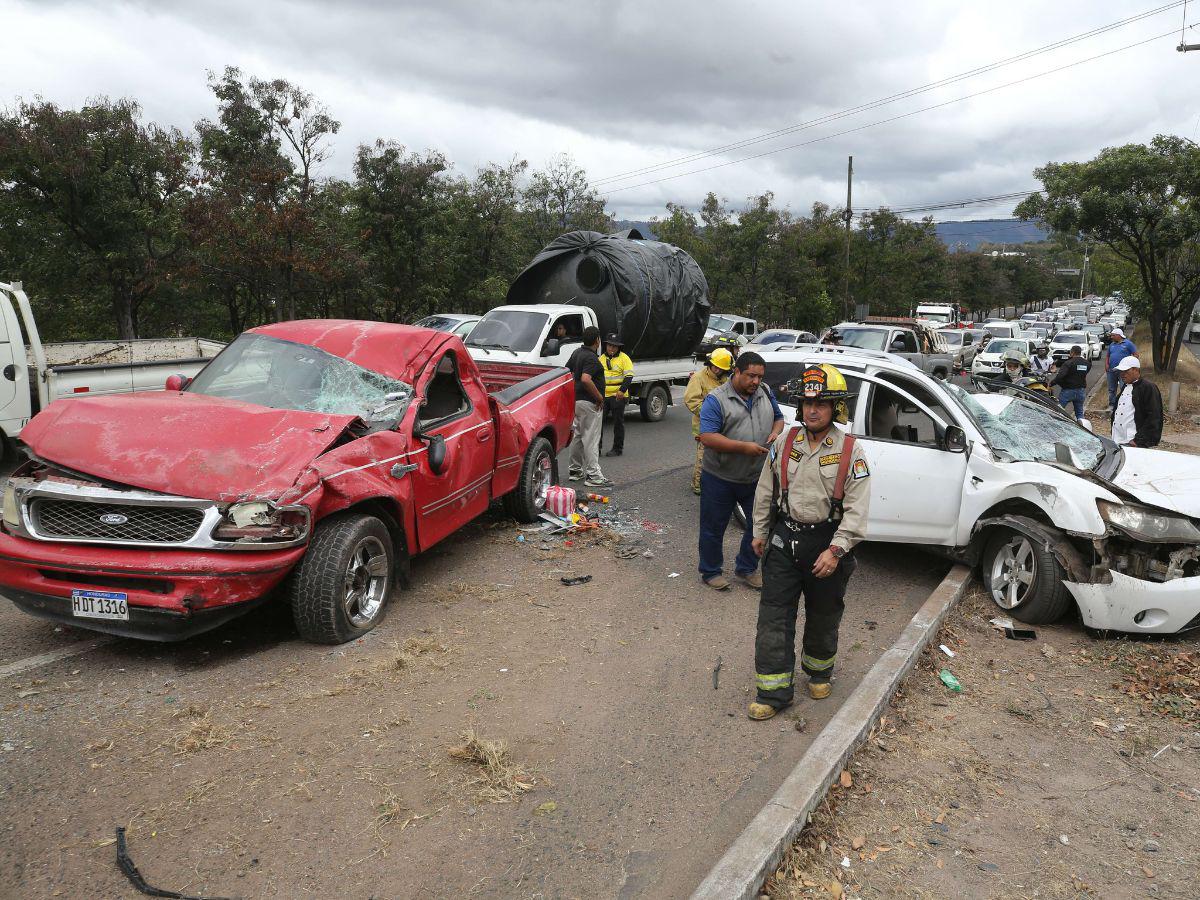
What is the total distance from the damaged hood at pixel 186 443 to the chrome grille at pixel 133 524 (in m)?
0.12

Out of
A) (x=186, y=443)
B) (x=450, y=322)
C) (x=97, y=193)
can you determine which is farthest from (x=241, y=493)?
(x=97, y=193)

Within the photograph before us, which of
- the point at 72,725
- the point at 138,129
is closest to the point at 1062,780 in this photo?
the point at 72,725

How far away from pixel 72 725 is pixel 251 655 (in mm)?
938

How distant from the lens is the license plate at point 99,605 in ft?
13.2

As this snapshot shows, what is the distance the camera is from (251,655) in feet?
15.0

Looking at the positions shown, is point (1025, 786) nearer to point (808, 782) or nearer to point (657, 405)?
point (808, 782)

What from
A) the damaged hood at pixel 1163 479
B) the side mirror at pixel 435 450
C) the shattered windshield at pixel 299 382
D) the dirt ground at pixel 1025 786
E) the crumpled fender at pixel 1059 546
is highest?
the shattered windshield at pixel 299 382

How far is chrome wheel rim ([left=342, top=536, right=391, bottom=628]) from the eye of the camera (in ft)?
15.4

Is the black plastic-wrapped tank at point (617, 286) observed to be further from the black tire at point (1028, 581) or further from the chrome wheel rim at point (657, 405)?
the black tire at point (1028, 581)

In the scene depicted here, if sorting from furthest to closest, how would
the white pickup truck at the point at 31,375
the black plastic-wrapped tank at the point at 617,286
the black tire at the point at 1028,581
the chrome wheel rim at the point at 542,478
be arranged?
1. the black plastic-wrapped tank at the point at 617,286
2. the white pickup truck at the point at 31,375
3. the chrome wheel rim at the point at 542,478
4. the black tire at the point at 1028,581

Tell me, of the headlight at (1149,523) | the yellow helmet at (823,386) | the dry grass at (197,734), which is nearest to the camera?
the dry grass at (197,734)

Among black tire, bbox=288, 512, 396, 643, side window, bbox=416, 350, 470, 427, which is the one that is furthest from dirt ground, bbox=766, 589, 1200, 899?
side window, bbox=416, 350, 470, 427

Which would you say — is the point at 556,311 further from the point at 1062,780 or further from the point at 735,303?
the point at 735,303

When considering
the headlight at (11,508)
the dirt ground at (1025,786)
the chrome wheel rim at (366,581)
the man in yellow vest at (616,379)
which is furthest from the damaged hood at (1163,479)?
the headlight at (11,508)
